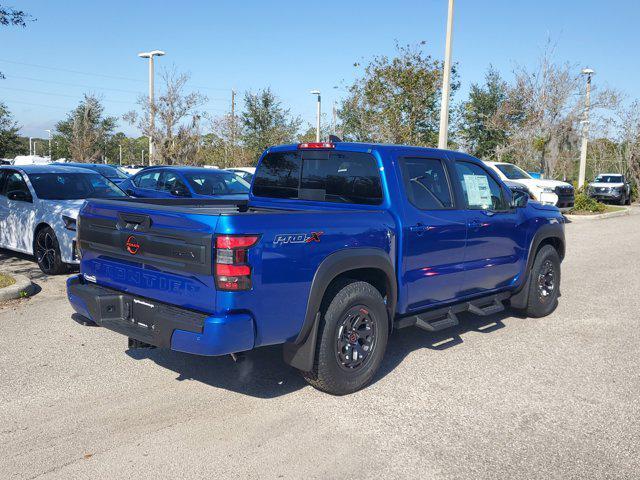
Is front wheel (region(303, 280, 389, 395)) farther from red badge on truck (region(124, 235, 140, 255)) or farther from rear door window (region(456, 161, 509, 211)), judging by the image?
rear door window (region(456, 161, 509, 211))

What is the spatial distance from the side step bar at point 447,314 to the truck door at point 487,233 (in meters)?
0.11

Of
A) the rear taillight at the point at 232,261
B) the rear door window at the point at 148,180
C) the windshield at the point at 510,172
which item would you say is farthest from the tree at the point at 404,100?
the rear taillight at the point at 232,261

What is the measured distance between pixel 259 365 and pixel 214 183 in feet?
24.9

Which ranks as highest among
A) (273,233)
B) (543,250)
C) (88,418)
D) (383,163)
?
(383,163)

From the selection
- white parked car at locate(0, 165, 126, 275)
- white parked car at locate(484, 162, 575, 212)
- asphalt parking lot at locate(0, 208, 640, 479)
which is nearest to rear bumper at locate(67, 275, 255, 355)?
asphalt parking lot at locate(0, 208, 640, 479)

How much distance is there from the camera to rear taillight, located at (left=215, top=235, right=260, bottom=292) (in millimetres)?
3738

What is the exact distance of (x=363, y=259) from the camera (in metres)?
4.48

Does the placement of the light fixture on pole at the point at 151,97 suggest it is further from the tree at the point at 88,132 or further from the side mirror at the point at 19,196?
the side mirror at the point at 19,196

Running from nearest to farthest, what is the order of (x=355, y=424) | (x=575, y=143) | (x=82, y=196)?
(x=355, y=424) < (x=82, y=196) < (x=575, y=143)

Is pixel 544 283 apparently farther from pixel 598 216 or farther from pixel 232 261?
pixel 598 216

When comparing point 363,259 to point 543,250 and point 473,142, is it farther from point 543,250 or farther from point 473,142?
point 473,142

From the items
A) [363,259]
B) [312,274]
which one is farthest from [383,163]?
[312,274]

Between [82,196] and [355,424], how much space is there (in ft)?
22.4

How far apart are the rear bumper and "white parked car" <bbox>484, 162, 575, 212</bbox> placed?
51.1ft
